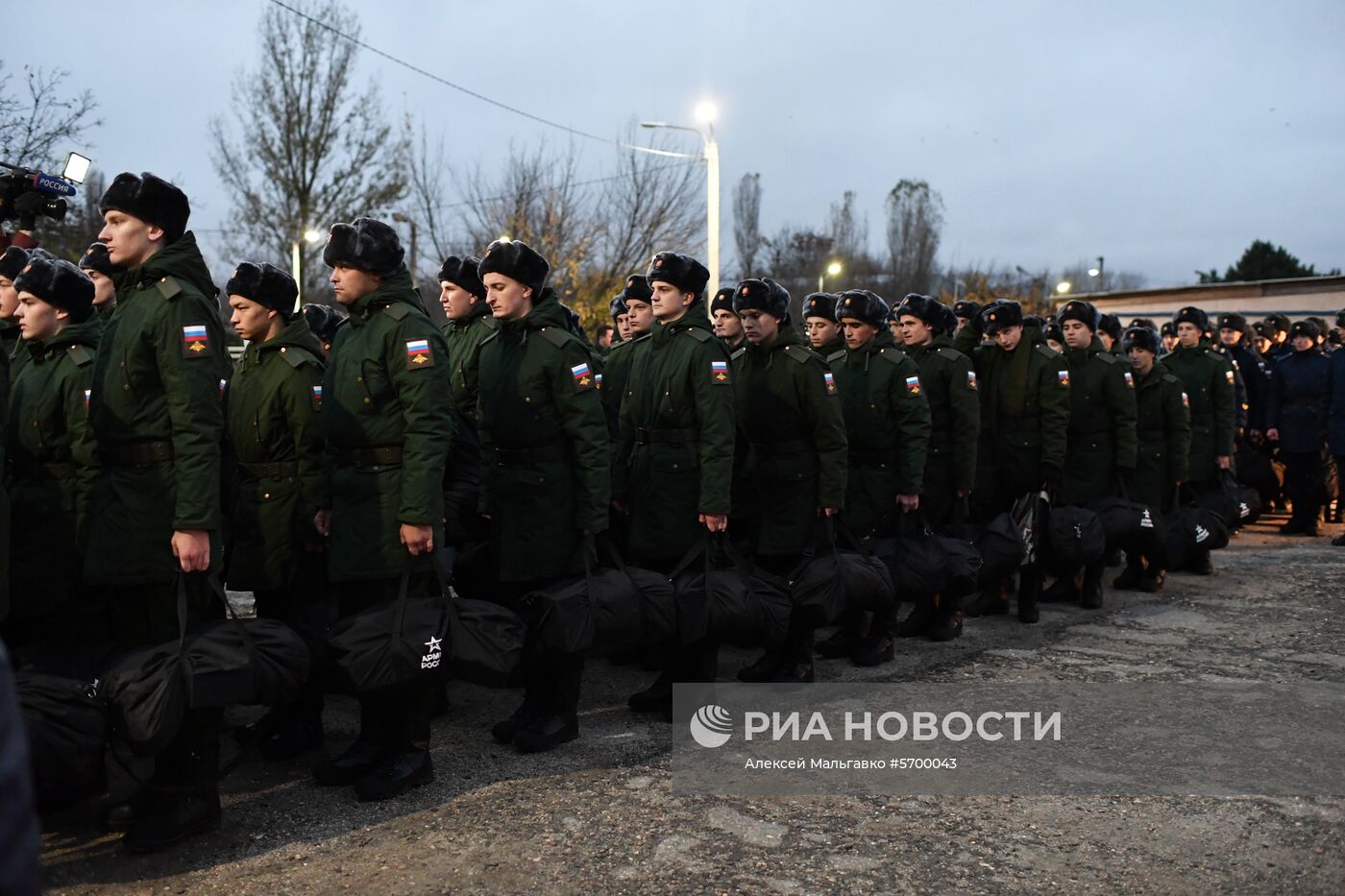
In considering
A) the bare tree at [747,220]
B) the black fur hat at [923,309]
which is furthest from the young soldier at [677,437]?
the bare tree at [747,220]

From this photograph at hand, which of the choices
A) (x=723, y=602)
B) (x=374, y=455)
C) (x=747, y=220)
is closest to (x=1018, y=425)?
(x=723, y=602)

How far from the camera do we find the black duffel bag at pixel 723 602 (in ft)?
18.7

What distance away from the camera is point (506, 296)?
549 cm

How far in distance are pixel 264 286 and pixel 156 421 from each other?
1247 millimetres

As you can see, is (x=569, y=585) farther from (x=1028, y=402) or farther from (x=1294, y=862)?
(x=1028, y=402)

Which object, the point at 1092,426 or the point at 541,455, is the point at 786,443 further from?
the point at 1092,426

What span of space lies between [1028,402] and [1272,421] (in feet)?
19.2

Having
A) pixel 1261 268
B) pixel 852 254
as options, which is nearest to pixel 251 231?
pixel 852 254

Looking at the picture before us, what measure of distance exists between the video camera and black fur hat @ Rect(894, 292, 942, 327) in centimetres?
536

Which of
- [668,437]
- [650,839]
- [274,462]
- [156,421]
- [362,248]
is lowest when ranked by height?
[650,839]

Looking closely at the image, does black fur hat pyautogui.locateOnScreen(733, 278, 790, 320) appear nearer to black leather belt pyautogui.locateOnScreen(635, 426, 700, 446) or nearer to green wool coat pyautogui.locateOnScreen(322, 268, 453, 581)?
black leather belt pyautogui.locateOnScreen(635, 426, 700, 446)

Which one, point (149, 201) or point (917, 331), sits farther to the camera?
point (917, 331)

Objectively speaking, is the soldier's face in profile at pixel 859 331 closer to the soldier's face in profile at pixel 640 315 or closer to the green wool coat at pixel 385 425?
the soldier's face in profile at pixel 640 315

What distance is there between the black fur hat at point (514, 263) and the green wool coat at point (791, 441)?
1.56 meters
